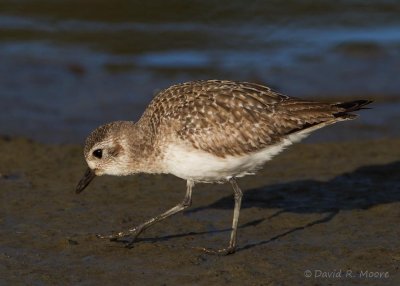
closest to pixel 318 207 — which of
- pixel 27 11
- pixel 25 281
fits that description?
pixel 25 281

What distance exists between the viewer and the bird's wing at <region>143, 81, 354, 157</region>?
31.2 feet

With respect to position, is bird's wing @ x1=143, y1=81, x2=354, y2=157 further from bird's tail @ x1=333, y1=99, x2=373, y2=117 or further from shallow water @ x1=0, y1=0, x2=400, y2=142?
shallow water @ x1=0, y1=0, x2=400, y2=142

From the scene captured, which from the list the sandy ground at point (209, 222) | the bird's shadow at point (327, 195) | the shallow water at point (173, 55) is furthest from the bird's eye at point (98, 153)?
the shallow water at point (173, 55)

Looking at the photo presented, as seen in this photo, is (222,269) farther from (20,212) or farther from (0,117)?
(0,117)

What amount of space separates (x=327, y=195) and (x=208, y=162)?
238 centimetres

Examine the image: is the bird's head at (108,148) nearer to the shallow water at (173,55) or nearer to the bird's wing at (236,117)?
the bird's wing at (236,117)

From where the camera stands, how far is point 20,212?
10.5 m

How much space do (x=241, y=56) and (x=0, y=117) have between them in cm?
561

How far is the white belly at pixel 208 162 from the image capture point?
31.0ft

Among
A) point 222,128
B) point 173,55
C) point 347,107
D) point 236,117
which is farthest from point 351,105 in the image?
point 173,55

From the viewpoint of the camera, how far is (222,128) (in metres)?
9.59

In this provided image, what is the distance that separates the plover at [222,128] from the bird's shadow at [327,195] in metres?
1.00

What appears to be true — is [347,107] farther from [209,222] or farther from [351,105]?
[209,222]

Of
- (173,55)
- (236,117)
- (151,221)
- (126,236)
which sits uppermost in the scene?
(173,55)
